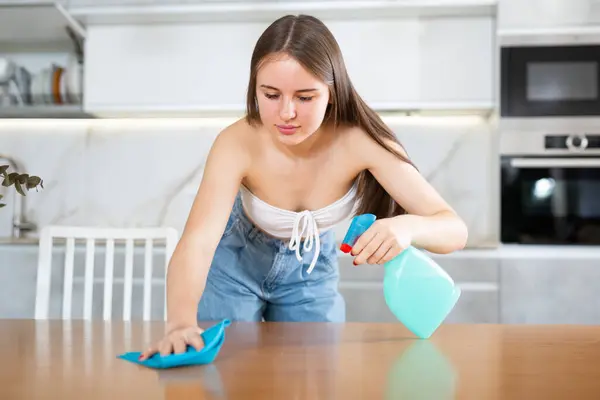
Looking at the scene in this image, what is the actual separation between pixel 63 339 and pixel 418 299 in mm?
534

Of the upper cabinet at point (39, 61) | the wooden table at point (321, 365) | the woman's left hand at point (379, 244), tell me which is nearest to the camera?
the wooden table at point (321, 365)

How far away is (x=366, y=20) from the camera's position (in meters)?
2.47

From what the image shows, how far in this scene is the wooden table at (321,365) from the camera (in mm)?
692

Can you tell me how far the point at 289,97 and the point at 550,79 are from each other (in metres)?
1.61

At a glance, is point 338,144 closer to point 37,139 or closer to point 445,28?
point 445,28

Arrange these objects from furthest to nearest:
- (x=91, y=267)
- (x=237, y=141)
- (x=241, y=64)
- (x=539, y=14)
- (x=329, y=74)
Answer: (x=241, y=64), (x=539, y=14), (x=91, y=267), (x=237, y=141), (x=329, y=74)

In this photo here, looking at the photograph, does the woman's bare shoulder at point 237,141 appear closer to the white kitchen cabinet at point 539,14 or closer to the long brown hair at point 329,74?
the long brown hair at point 329,74

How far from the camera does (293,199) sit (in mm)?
1301

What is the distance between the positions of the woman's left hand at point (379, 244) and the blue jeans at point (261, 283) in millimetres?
399

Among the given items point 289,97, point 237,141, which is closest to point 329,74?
point 289,97

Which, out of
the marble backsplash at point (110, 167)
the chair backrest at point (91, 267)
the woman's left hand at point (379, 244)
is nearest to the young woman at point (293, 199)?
the woman's left hand at point (379, 244)

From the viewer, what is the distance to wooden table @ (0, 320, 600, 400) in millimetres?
692

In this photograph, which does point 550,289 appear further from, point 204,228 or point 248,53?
point 204,228

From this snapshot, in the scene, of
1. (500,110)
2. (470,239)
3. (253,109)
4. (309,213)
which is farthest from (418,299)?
(470,239)
